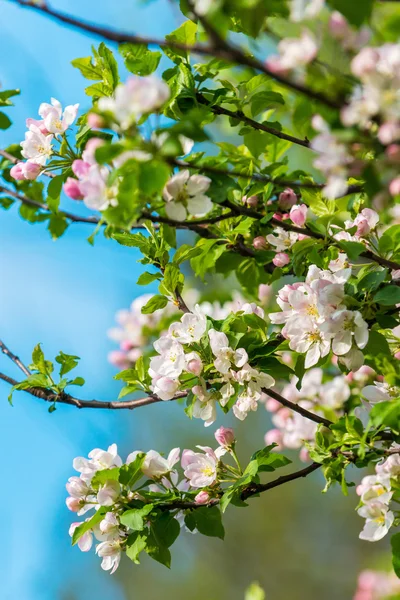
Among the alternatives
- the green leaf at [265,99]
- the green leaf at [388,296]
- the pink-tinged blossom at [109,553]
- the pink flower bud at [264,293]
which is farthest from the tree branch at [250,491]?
the pink flower bud at [264,293]

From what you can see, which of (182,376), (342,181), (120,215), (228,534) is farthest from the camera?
(228,534)

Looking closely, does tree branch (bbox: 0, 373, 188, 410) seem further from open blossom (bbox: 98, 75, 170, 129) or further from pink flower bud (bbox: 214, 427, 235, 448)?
open blossom (bbox: 98, 75, 170, 129)

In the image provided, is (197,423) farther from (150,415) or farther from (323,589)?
(323,589)

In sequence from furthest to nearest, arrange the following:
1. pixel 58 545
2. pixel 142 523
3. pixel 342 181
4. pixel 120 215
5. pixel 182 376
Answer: pixel 58 545, pixel 182 376, pixel 142 523, pixel 120 215, pixel 342 181

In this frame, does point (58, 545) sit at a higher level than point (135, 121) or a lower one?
lower

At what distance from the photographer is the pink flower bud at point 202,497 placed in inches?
50.2

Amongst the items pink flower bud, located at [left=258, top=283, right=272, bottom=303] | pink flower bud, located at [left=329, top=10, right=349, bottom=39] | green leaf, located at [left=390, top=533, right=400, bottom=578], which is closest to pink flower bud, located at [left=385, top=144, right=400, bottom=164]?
pink flower bud, located at [left=329, top=10, right=349, bottom=39]

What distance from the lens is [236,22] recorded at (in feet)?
4.46

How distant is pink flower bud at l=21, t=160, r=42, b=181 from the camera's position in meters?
1.36

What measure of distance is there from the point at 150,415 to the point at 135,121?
494 cm

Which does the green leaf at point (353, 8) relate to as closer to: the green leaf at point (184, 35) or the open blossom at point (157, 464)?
the green leaf at point (184, 35)

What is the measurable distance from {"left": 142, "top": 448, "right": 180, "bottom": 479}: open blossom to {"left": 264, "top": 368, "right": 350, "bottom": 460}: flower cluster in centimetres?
30

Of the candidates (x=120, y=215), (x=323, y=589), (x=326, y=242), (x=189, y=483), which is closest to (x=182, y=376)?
(x=189, y=483)

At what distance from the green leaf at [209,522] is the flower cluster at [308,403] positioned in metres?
0.28
